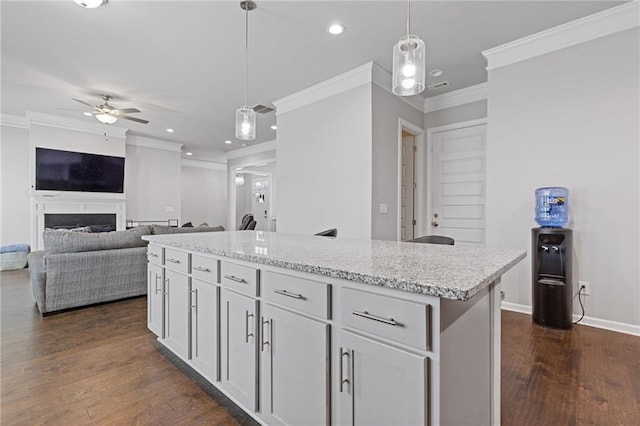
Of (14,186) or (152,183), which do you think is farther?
(152,183)

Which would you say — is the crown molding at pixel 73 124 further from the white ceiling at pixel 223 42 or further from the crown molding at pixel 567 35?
the crown molding at pixel 567 35

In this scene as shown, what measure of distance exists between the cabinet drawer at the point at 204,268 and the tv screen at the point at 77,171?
5659 mm

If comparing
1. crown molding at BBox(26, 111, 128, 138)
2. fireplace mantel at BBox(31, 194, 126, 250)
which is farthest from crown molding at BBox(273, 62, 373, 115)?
fireplace mantel at BBox(31, 194, 126, 250)

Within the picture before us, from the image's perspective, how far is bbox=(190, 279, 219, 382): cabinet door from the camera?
5.79ft

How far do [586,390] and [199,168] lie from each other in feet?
33.8

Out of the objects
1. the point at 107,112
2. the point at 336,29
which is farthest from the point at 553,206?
the point at 107,112

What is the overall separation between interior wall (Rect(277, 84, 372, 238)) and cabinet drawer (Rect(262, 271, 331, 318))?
2428 mm

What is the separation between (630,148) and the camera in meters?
2.66

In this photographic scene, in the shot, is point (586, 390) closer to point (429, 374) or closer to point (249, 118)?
point (429, 374)

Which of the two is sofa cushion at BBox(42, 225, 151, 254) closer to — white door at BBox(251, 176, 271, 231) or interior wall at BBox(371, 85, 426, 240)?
interior wall at BBox(371, 85, 426, 240)

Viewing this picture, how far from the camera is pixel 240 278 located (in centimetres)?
158

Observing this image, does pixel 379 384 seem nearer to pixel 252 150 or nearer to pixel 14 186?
pixel 14 186

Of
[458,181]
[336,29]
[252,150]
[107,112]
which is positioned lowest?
[458,181]

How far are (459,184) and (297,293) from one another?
12.8ft
